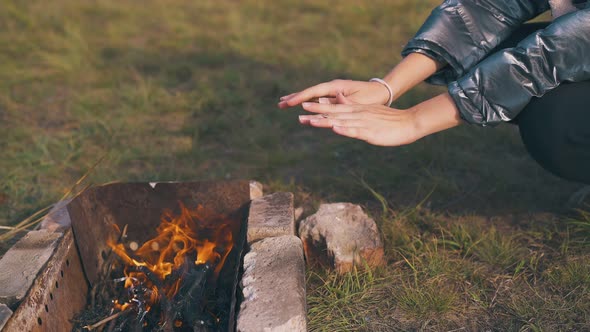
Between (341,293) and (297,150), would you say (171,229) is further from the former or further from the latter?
(297,150)

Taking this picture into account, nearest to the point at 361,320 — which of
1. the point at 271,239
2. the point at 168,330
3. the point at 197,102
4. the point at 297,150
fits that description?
the point at 271,239

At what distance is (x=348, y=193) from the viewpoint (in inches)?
121

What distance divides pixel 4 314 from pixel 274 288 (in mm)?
811

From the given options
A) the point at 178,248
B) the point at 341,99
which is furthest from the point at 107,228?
the point at 341,99

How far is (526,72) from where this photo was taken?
2.09 metres

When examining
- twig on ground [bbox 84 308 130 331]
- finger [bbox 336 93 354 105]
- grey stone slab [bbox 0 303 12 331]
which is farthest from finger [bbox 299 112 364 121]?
grey stone slab [bbox 0 303 12 331]

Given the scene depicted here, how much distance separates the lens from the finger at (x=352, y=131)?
6.42 ft

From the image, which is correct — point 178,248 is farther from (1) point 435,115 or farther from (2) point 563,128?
(2) point 563,128

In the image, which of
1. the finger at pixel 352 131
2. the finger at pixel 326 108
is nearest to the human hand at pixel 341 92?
the finger at pixel 326 108

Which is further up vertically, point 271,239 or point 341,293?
point 271,239

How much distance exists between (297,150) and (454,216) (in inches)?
43.5

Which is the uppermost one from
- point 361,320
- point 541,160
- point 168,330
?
point 541,160

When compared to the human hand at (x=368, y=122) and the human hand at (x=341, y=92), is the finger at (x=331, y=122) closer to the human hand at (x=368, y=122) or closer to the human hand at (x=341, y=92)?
the human hand at (x=368, y=122)

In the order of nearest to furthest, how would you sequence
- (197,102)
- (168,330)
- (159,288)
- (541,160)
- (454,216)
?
(168,330)
(159,288)
(541,160)
(454,216)
(197,102)
